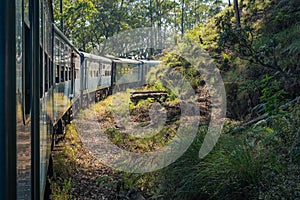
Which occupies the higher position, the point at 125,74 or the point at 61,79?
the point at 61,79

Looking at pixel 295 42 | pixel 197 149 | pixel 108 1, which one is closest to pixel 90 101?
pixel 295 42

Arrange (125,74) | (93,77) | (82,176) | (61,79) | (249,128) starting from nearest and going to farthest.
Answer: (82,176)
(249,128)
(61,79)
(93,77)
(125,74)

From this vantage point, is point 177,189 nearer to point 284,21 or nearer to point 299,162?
point 299,162

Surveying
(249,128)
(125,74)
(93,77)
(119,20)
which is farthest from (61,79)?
(119,20)

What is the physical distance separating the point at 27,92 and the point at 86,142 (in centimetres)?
806

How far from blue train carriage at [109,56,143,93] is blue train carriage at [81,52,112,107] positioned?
1795 millimetres

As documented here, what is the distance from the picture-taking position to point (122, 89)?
27.5m

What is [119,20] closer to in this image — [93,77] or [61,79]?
[93,77]

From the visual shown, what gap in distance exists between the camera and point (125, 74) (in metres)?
28.4

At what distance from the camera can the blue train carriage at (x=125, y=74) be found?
1057 inches

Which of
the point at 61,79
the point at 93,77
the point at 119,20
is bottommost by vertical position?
the point at 93,77

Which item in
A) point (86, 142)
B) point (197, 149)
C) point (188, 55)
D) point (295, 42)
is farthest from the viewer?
point (188, 55)

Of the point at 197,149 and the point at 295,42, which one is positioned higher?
the point at 295,42

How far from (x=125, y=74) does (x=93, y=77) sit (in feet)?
33.6
